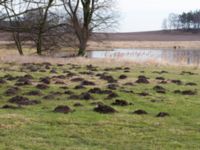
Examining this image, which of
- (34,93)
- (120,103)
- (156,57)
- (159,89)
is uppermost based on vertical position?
(34,93)

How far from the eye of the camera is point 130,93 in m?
13.2

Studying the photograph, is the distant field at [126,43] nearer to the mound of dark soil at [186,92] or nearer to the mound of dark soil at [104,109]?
the mound of dark soil at [186,92]

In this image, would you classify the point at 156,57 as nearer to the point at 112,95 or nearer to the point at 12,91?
the point at 112,95

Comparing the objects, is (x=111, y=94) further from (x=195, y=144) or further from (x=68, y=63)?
(x=68, y=63)

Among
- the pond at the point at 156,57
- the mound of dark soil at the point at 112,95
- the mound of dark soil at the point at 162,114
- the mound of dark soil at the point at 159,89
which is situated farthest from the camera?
the pond at the point at 156,57

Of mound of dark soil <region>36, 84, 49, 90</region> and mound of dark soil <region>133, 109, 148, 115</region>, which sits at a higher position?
mound of dark soil <region>36, 84, 49, 90</region>

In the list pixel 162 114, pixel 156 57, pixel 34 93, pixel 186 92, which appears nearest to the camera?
pixel 162 114

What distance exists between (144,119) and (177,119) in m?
0.72

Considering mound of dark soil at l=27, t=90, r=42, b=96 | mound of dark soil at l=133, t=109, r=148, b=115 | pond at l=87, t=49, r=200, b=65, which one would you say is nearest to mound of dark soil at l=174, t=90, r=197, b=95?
mound of dark soil at l=133, t=109, r=148, b=115

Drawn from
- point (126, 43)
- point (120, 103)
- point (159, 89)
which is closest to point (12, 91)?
point (120, 103)

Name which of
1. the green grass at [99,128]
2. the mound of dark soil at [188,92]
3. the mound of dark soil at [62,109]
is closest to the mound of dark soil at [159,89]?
the mound of dark soil at [188,92]

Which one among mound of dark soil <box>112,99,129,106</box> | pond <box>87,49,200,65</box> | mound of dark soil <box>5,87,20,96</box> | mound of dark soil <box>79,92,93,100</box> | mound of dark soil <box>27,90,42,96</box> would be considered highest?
mound of dark soil <box>5,87,20,96</box>

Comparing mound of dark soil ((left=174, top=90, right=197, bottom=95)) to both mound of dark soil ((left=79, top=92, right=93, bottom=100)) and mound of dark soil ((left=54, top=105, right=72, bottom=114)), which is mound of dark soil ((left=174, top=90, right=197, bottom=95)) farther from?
mound of dark soil ((left=54, top=105, right=72, bottom=114))

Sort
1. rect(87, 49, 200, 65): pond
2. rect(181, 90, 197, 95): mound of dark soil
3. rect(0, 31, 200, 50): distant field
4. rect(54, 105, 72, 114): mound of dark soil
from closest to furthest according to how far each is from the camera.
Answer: rect(54, 105, 72, 114): mound of dark soil < rect(181, 90, 197, 95): mound of dark soil < rect(87, 49, 200, 65): pond < rect(0, 31, 200, 50): distant field
